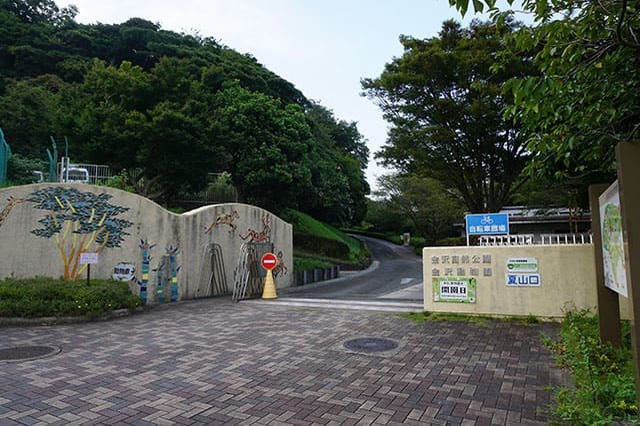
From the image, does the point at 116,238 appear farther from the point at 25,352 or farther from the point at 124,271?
the point at 25,352

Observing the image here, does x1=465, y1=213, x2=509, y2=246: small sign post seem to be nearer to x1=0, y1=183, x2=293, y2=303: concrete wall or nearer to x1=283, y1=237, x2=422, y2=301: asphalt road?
x1=283, y1=237, x2=422, y2=301: asphalt road

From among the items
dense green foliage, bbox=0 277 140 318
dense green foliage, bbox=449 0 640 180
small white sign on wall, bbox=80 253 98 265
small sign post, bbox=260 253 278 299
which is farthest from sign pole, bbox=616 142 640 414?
small sign post, bbox=260 253 278 299

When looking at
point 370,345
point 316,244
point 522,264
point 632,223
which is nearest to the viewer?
point 632,223

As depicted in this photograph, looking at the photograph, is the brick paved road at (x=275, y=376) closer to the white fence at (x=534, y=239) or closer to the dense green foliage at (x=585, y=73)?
the white fence at (x=534, y=239)

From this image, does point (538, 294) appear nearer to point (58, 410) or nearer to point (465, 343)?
point (465, 343)

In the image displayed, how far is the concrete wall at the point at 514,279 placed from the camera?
303 inches

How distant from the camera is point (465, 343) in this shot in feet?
20.8

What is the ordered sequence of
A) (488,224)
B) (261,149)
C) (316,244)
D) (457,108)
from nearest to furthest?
(488,224), (457,108), (261,149), (316,244)

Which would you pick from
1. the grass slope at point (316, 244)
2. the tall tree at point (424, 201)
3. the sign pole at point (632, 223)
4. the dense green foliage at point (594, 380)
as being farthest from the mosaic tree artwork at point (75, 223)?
the tall tree at point (424, 201)

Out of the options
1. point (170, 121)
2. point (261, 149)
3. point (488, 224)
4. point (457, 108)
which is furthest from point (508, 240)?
point (261, 149)

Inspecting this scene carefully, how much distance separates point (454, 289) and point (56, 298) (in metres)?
8.63

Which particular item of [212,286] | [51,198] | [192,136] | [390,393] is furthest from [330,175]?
[390,393]

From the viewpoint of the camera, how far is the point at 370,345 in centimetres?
632

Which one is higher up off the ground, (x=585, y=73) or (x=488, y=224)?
(x=585, y=73)
